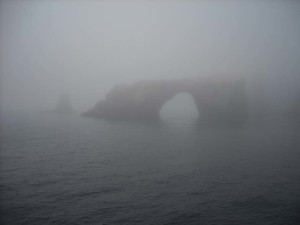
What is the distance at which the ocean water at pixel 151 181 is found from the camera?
Result: 31.3 ft

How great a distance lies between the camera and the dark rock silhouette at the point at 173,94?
116 ft

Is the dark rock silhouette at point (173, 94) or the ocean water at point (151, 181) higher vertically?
the dark rock silhouette at point (173, 94)

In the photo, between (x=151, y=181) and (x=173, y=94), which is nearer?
(x=151, y=181)

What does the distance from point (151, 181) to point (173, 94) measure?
95.5 feet

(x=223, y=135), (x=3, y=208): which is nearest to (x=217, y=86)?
(x=223, y=135)

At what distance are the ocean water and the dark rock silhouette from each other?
42.2ft

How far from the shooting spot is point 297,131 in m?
26.3

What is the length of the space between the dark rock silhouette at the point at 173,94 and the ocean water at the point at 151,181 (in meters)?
12.9

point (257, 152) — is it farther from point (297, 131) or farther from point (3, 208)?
point (3, 208)

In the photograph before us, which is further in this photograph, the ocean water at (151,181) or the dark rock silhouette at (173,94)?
the dark rock silhouette at (173,94)

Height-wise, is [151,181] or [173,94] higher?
[173,94]

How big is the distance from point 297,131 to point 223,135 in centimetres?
738

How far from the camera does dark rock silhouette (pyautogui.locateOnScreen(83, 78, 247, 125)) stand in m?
35.4

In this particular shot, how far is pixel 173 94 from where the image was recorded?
1625 inches
